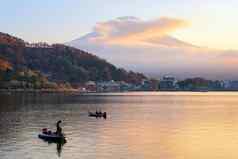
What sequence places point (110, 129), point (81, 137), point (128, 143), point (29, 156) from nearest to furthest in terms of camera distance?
point (29, 156) → point (128, 143) → point (81, 137) → point (110, 129)

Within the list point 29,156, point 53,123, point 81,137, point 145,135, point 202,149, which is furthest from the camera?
point 53,123

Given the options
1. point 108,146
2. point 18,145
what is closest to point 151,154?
point 108,146

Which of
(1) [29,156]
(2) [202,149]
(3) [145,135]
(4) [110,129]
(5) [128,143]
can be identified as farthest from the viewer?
(4) [110,129]

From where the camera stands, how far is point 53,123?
234 ft

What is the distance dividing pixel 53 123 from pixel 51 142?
25.3 meters

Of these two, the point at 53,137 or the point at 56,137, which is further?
the point at 53,137

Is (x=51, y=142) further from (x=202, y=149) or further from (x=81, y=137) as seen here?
(x=202, y=149)

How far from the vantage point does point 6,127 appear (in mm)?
61875

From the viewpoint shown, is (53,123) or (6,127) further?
(53,123)

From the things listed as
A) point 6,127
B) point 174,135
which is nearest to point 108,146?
point 174,135

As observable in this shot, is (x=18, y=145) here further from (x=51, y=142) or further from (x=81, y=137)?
(x=81, y=137)

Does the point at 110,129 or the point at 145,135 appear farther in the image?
the point at 110,129

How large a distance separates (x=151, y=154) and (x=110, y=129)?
70.7 ft

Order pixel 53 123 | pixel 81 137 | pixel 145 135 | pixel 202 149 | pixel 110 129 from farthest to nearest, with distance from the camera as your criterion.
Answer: pixel 53 123 → pixel 110 129 → pixel 145 135 → pixel 81 137 → pixel 202 149
